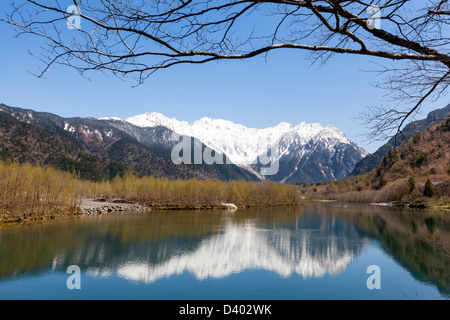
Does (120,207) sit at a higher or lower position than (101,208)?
lower

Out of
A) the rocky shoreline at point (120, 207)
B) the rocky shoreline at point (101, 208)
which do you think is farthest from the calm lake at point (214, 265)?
the rocky shoreline at point (120, 207)

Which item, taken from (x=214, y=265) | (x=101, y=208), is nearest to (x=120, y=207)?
(x=101, y=208)

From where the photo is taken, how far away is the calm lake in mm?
11023

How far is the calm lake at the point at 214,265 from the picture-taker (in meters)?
11.0

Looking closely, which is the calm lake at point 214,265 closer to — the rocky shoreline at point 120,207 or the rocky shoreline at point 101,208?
the rocky shoreline at point 101,208

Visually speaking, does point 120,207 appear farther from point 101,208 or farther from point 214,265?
point 214,265

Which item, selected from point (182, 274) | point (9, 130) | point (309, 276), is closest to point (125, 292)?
point (182, 274)

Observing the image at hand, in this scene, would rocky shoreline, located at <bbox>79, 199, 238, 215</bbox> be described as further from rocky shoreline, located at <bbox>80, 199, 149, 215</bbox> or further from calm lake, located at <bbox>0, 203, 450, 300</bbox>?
calm lake, located at <bbox>0, 203, 450, 300</bbox>

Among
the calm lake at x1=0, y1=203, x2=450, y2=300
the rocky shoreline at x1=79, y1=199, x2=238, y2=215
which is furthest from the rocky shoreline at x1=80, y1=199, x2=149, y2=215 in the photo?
the calm lake at x1=0, y1=203, x2=450, y2=300

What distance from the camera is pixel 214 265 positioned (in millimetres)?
14805

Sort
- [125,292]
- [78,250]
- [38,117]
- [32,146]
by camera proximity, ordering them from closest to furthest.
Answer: [125,292]
[78,250]
[32,146]
[38,117]
